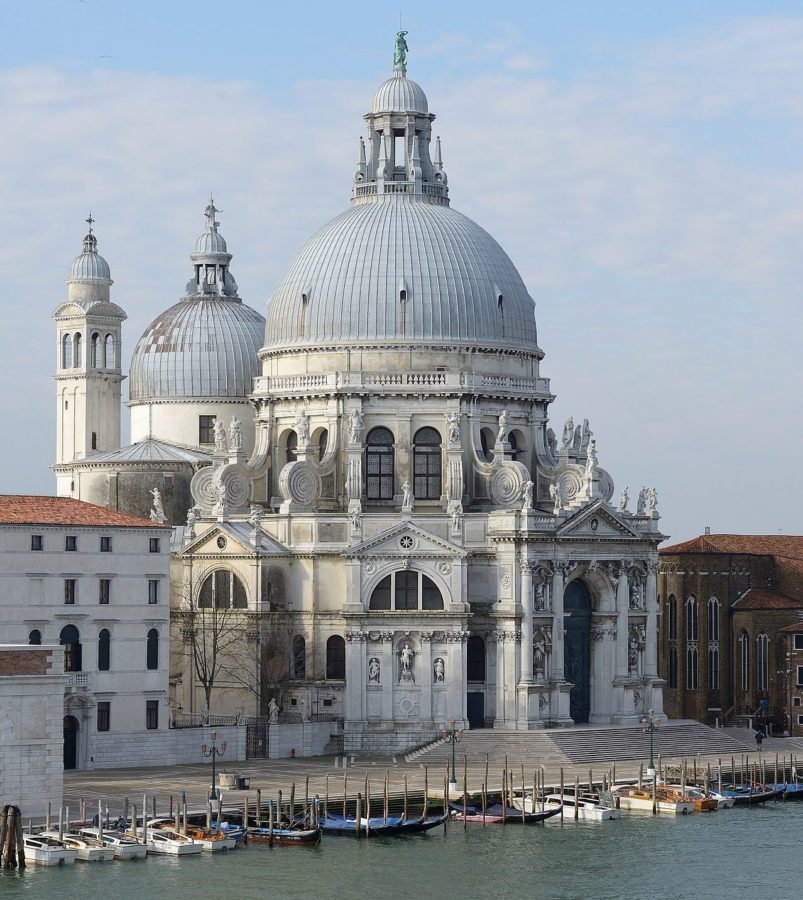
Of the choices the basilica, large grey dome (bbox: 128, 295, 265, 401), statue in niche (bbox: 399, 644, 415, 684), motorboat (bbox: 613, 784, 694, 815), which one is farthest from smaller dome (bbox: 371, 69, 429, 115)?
motorboat (bbox: 613, 784, 694, 815)

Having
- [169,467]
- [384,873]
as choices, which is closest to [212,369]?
[169,467]

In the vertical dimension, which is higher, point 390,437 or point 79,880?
point 390,437

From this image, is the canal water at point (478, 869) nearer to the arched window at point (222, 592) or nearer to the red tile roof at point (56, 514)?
the red tile roof at point (56, 514)

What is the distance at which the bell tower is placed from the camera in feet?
366

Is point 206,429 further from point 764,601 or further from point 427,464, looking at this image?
point 764,601

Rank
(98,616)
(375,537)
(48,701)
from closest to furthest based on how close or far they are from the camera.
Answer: (48,701)
(98,616)
(375,537)

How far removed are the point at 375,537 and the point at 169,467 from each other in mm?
13750

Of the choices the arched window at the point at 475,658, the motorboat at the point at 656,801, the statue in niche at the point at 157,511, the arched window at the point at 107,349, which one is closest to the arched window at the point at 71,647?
the statue in niche at the point at 157,511

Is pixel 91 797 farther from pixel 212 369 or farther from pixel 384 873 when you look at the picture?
pixel 212 369

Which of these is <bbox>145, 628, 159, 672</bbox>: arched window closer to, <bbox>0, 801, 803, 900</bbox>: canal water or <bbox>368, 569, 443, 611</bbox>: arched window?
<bbox>368, 569, 443, 611</bbox>: arched window

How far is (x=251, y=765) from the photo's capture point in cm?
9238

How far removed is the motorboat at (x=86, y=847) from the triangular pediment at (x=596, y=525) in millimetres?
29704

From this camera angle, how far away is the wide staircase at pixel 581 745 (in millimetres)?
94938

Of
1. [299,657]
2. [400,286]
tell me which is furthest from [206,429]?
[299,657]
